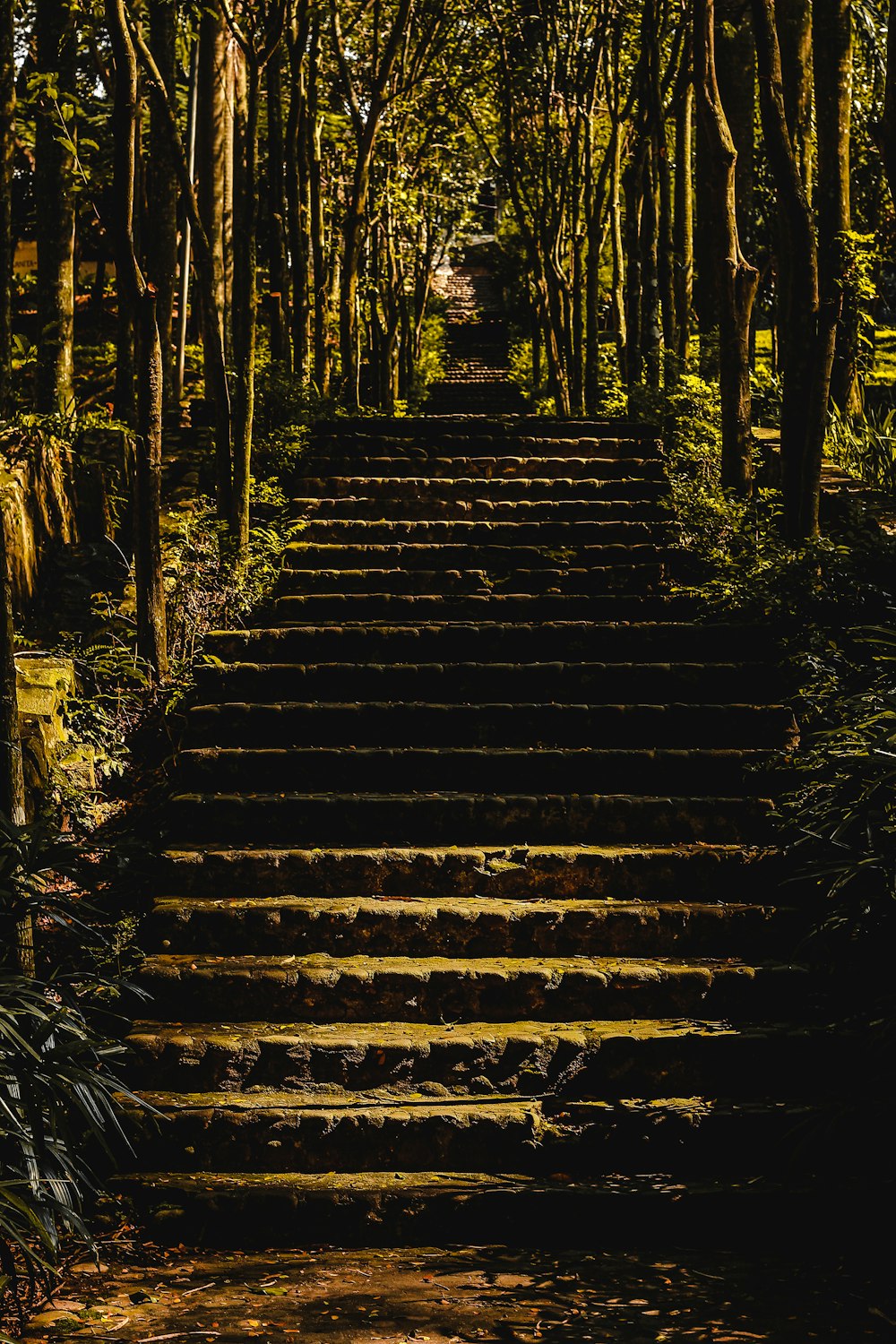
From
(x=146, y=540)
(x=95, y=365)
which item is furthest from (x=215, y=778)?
(x=95, y=365)

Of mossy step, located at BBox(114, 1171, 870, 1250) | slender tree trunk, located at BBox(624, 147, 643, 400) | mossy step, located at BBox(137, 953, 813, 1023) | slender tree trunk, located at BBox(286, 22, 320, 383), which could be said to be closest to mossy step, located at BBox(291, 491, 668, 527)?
slender tree trunk, located at BBox(286, 22, 320, 383)

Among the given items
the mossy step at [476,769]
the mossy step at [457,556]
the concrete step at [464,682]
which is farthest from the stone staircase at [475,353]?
the mossy step at [476,769]

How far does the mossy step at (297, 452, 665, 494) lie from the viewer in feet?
28.3

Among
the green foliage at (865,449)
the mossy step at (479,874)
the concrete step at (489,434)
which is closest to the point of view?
the mossy step at (479,874)

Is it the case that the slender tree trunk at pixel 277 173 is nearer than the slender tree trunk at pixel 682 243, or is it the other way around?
the slender tree trunk at pixel 277 173

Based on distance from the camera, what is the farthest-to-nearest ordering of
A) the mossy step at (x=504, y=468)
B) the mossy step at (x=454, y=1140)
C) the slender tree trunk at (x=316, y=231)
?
the slender tree trunk at (x=316, y=231) → the mossy step at (x=504, y=468) → the mossy step at (x=454, y=1140)

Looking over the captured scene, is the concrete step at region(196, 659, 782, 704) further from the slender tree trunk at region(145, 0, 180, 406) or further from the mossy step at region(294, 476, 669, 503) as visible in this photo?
the slender tree trunk at region(145, 0, 180, 406)

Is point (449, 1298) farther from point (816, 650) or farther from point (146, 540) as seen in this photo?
point (146, 540)

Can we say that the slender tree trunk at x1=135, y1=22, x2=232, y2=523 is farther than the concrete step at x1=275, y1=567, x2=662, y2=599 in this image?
Yes

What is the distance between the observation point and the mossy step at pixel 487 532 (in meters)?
7.68

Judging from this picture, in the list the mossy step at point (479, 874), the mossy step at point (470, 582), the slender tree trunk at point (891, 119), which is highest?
the slender tree trunk at point (891, 119)

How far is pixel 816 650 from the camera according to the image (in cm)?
574

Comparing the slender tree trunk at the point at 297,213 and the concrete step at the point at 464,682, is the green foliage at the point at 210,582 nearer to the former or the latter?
the concrete step at the point at 464,682

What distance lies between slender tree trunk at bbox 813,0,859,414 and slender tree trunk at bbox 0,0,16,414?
16.6 feet
